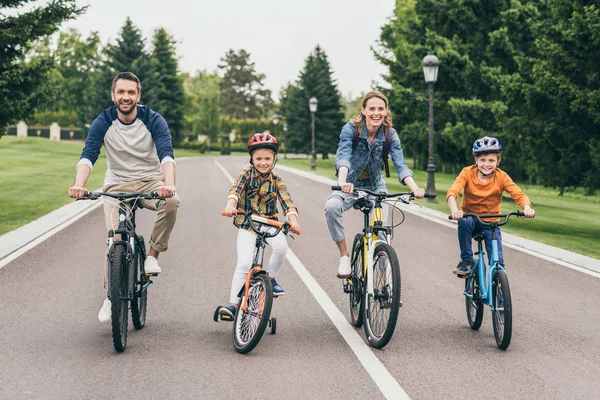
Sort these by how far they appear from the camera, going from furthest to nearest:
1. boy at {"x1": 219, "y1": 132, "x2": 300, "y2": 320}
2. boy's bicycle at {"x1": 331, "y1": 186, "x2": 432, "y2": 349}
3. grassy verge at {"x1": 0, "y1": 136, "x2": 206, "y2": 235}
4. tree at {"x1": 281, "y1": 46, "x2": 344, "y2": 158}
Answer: tree at {"x1": 281, "y1": 46, "x2": 344, "y2": 158} < grassy verge at {"x1": 0, "y1": 136, "x2": 206, "y2": 235} < boy at {"x1": 219, "y1": 132, "x2": 300, "y2": 320} < boy's bicycle at {"x1": 331, "y1": 186, "x2": 432, "y2": 349}

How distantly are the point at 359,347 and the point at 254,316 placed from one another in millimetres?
908

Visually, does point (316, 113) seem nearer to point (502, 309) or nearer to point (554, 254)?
point (554, 254)

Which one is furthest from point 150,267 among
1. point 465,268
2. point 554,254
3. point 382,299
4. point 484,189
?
point 554,254

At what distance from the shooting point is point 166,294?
848cm

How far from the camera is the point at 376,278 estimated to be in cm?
642

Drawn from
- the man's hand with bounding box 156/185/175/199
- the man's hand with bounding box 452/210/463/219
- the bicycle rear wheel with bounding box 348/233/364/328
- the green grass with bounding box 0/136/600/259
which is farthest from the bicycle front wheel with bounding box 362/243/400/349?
the green grass with bounding box 0/136/600/259

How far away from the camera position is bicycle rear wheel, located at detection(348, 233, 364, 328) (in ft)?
22.7

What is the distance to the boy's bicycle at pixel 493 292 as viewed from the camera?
6.07 meters

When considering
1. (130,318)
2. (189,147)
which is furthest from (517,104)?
(189,147)

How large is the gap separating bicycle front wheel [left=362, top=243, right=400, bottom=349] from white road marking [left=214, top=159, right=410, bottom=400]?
0.15m

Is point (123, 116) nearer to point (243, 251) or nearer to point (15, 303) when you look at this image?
point (243, 251)

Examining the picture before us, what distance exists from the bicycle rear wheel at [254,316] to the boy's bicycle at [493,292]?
185 cm

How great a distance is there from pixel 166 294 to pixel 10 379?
10.6ft

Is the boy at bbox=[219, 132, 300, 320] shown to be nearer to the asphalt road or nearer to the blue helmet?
the asphalt road
